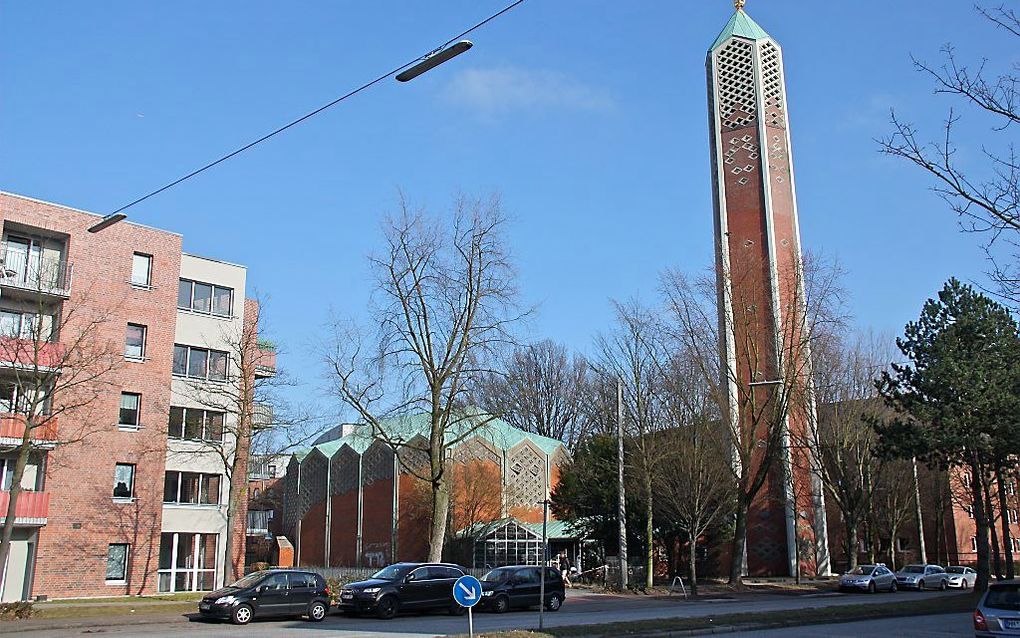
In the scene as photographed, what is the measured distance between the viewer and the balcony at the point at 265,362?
36.8 metres

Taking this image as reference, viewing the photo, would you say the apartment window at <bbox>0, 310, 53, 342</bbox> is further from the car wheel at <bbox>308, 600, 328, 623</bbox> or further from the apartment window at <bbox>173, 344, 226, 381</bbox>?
the car wheel at <bbox>308, 600, 328, 623</bbox>

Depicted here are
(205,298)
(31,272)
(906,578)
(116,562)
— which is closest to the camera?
(31,272)

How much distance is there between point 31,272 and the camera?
110 feet

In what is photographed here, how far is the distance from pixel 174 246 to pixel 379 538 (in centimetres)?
2217

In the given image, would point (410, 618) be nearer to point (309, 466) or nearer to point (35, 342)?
point (35, 342)

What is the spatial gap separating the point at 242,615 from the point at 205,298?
18948 mm

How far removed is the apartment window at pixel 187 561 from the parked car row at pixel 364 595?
42.4 ft

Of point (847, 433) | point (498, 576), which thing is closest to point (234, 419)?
point (498, 576)

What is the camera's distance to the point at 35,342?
1084 inches

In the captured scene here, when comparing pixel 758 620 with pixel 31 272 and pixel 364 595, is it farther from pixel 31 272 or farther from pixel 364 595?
pixel 31 272

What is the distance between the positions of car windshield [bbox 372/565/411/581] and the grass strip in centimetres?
835

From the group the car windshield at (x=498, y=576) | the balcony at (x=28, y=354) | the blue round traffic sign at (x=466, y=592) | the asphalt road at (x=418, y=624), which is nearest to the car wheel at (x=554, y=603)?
the asphalt road at (x=418, y=624)

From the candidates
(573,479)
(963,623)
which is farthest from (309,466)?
(963,623)

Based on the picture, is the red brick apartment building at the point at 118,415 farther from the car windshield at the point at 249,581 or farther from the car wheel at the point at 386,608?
the car wheel at the point at 386,608
